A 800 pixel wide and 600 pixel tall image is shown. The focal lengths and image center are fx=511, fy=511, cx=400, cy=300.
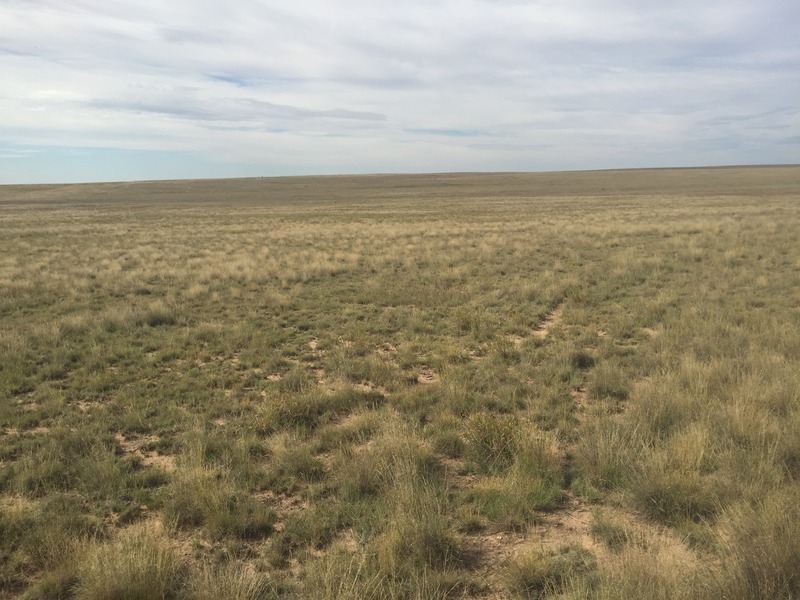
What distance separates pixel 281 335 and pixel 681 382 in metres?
6.58

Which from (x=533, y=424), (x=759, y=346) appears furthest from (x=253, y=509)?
(x=759, y=346)

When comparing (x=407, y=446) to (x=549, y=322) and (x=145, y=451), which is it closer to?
(x=145, y=451)

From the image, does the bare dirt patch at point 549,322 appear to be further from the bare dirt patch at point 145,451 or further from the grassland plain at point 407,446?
the bare dirt patch at point 145,451

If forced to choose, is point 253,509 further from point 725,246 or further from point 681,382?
point 725,246

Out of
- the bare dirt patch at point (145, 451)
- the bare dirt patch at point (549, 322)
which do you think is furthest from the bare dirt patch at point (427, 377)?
the bare dirt patch at point (145, 451)

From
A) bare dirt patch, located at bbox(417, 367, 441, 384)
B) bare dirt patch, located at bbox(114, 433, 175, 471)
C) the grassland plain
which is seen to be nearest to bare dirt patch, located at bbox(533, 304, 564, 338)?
the grassland plain

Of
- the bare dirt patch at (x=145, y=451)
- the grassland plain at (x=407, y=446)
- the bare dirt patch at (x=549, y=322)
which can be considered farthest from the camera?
the bare dirt patch at (x=549, y=322)

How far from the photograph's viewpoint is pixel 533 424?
17.9 ft

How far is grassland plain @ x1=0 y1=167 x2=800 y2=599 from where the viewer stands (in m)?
3.25

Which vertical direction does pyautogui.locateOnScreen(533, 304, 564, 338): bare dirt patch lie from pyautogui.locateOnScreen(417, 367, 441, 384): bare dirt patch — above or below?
above

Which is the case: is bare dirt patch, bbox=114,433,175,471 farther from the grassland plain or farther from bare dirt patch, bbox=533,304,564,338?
bare dirt patch, bbox=533,304,564,338

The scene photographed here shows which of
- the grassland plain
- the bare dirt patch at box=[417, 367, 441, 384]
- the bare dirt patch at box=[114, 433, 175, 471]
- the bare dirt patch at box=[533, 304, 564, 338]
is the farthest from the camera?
the bare dirt patch at box=[533, 304, 564, 338]

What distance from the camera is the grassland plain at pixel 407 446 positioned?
325 centimetres

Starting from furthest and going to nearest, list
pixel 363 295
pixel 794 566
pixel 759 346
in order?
pixel 363 295 → pixel 759 346 → pixel 794 566
